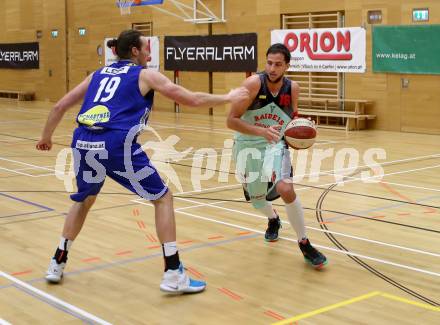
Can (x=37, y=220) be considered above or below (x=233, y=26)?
below

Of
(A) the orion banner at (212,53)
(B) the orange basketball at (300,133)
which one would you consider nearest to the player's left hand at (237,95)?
(B) the orange basketball at (300,133)

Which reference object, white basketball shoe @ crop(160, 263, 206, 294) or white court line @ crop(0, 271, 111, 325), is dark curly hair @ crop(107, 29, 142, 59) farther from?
white court line @ crop(0, 271, 111, 325)

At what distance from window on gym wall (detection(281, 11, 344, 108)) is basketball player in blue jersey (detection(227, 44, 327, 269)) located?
10.5m

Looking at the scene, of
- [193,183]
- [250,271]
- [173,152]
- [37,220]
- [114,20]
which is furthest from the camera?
[114,20]

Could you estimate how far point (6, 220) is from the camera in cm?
691

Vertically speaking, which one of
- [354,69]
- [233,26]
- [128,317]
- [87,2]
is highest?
[87,2]

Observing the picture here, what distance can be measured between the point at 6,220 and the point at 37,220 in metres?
0.32

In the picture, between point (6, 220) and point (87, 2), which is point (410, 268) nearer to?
point (6, 220)

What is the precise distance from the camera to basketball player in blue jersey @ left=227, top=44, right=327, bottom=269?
17.5 feet

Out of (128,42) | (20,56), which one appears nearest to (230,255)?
(128,42)

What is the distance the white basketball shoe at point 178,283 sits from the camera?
15.1ft

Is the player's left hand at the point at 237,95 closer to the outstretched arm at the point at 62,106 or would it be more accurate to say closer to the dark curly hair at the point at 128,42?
the dark curly hair at the point at 128,42

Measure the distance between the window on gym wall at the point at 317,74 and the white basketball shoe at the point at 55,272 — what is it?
11.9 m

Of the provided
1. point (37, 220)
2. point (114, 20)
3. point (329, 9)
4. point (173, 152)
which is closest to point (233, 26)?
point (329, 9)
